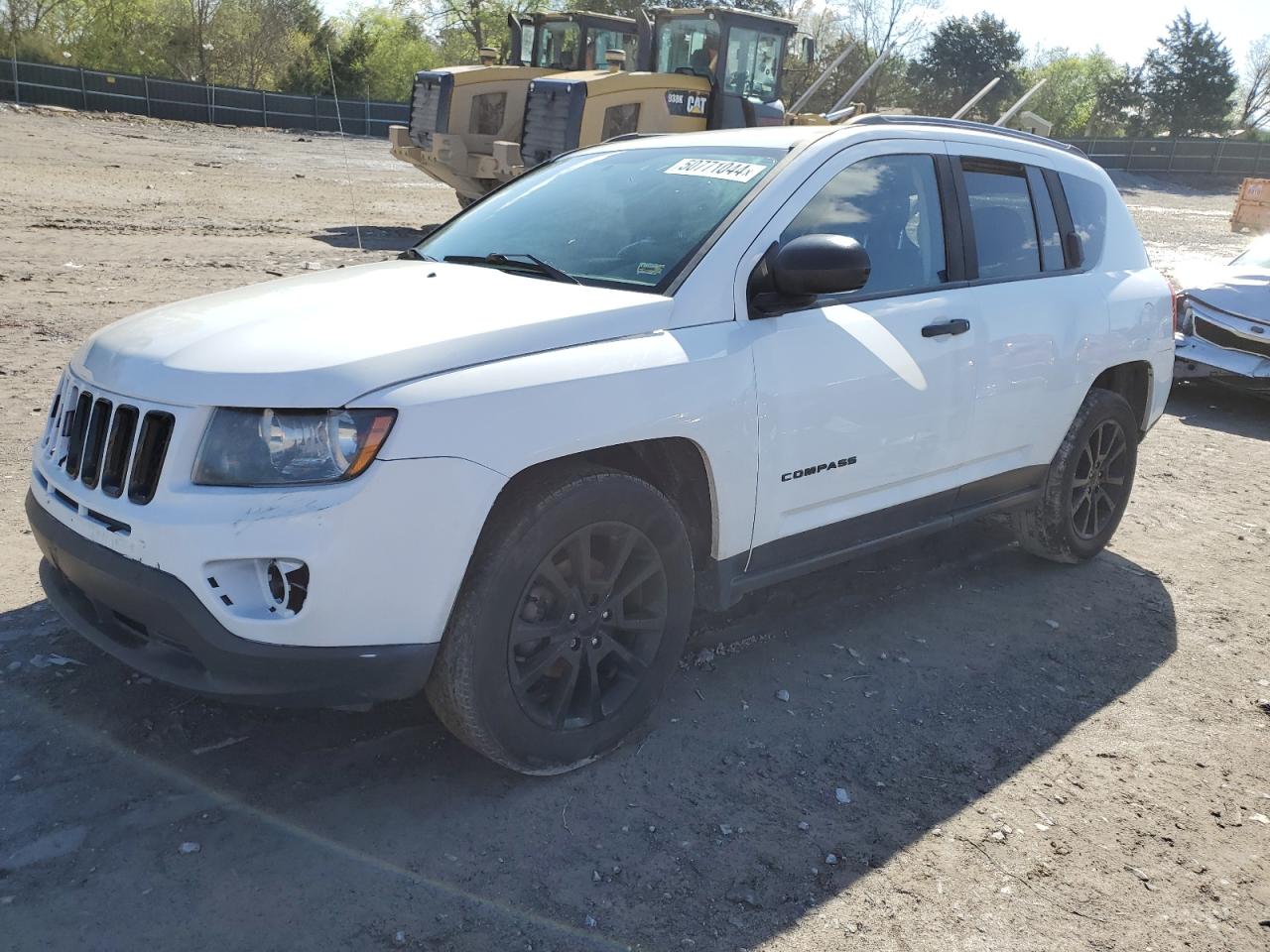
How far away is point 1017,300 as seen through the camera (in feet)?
15.0

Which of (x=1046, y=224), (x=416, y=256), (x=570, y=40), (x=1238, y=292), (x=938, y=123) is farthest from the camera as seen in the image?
(x=570, y=40)

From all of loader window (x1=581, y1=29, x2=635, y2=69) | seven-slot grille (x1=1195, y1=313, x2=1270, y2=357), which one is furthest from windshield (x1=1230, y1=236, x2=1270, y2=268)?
loader window (x1=581, y1=29, x2=635, y2=69)

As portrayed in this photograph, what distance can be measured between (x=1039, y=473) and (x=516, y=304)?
2814mm

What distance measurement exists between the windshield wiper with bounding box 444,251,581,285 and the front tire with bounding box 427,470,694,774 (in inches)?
31.6

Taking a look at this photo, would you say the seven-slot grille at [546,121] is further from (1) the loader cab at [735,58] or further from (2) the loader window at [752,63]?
(2) the loader window at [752,63]

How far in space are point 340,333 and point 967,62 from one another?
5866cm

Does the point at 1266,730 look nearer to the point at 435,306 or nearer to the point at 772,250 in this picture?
the point at 772,250

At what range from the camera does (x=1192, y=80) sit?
2125 inches

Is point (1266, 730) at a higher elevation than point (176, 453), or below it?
below

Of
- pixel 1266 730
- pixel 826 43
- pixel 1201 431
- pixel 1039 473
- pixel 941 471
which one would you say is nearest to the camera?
pixel 1266 730

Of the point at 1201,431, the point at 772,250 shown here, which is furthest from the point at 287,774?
the point at 1201,431

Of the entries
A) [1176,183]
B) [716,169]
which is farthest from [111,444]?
[1176,183]

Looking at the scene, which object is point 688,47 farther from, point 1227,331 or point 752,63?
point 1227,331

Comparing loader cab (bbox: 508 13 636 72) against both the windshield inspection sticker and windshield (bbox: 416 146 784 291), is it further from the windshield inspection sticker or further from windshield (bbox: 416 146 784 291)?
the windshield inspection sticker
